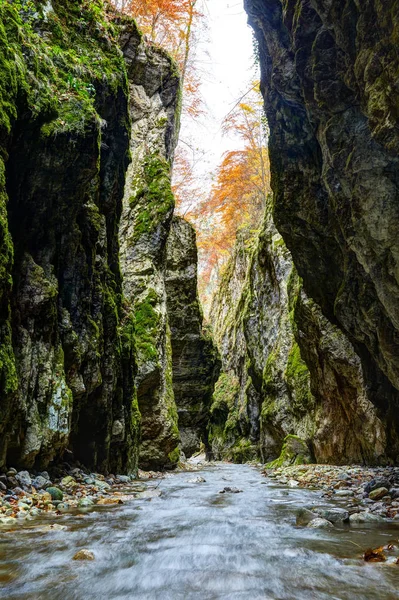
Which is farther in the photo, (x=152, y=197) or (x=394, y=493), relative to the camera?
(x=152, y=197)

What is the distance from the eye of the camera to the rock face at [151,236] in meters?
15.4

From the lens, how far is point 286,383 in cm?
1812

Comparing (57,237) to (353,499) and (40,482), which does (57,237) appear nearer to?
(40,482)

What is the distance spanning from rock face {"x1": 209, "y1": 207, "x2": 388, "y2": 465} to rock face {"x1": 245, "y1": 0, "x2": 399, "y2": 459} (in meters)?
1.95

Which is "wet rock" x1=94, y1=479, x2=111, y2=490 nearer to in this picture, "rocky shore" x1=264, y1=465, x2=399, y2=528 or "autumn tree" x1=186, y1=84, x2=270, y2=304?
"rocky shore" x1=264, y1=465, x2=399, y2=528

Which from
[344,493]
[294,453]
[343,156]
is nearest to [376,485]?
[344,493]

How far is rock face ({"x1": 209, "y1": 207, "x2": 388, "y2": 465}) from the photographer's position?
39.7 ft

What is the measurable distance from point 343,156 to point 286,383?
1316cm

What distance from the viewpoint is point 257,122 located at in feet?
86.2

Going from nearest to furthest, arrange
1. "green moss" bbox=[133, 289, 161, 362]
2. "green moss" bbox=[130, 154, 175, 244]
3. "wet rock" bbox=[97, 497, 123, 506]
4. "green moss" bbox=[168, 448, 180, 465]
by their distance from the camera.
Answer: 1. "wet rock" bbox=[97, 497, 123, 506]
2. "green moss" bbox=[133, 289, 161, 362]
3. "green moss" bbox=[168, 448, 180, 465]
4. "green moss" bbox=[130, 154, 175, 244]

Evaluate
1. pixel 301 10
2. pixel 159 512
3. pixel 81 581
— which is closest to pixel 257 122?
pixel 301 10

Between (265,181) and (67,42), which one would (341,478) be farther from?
(265,181)

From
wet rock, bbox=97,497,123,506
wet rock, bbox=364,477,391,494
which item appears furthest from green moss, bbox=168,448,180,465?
wet rock, bbox=364,477,391,494

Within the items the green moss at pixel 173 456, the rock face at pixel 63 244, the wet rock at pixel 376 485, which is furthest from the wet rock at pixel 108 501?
the green moss at pixel 173 456
